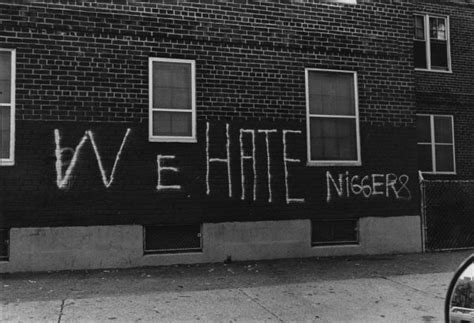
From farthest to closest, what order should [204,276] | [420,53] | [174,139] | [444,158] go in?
[420,53] → [444,158] → [174,139] → [204,276]

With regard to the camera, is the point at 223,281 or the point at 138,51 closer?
the point at 223,281

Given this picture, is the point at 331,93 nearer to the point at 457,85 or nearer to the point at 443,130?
the point at 443,130

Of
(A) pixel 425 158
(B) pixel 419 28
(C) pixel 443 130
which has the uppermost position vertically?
(B) pixel 419 28

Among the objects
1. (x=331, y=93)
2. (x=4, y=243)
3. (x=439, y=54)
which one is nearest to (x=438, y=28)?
(x=439, y=54)

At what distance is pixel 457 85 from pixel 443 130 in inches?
53.5

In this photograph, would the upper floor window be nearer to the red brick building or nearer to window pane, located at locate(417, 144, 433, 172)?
window pane, located at locate(417, 144, 433, 172)

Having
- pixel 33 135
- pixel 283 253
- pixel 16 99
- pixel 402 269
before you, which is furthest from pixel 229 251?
pixel 16 99

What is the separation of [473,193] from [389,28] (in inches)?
208

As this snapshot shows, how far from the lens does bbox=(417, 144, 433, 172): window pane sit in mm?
12922

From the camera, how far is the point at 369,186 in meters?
9.14

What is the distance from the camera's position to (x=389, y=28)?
9570 millimetres

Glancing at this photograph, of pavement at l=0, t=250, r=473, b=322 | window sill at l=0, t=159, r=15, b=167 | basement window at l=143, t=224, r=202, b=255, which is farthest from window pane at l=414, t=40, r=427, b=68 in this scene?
window sill at l=0, t=159, r=15, b=167

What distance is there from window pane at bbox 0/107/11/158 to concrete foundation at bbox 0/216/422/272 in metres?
1.22

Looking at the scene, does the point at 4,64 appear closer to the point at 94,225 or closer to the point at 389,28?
the point at 94,225
